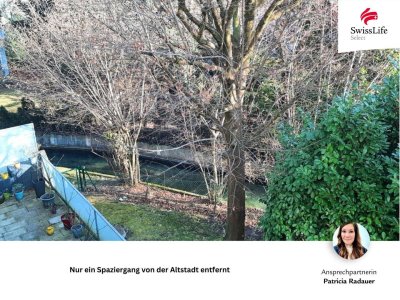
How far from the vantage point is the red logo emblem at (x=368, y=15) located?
11.9 feet

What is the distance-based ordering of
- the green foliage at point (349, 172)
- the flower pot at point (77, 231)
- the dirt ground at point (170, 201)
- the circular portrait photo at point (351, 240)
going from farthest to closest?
the dirt ground at point (170, 201), the flower pot at point (77, 231), the circular portrait photo at point (351, 240), the green foliage at point (349, 172)

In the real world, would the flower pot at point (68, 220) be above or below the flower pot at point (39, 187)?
below

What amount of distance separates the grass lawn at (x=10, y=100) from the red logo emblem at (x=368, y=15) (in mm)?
10682

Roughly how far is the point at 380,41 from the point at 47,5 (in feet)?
26.4

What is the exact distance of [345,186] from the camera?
3580mm

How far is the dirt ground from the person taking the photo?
7381 mm

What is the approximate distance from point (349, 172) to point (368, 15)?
5.01 feet

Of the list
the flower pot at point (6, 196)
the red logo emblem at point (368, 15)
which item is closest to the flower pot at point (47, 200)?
the flower pot at point (6, 196)

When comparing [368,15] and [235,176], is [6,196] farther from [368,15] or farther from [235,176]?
[368,15]

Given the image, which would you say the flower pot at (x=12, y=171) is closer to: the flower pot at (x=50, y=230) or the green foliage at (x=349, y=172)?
the flower pot at (x=50, y=230)

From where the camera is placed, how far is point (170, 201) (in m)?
8.32

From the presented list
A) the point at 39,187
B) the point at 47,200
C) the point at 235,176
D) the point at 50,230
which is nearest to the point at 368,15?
the point at 235,176
